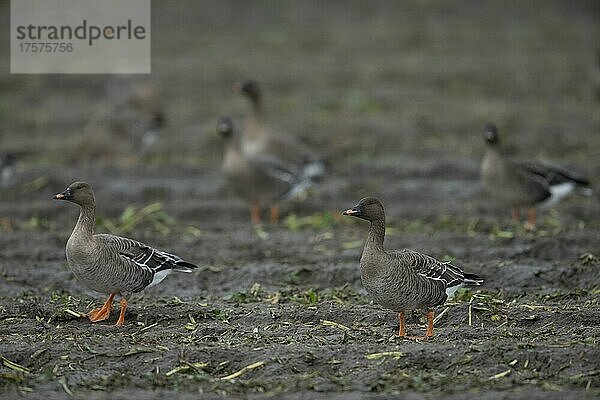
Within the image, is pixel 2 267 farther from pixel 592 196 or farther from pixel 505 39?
pixel 505 39

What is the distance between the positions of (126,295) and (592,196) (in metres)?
9.47

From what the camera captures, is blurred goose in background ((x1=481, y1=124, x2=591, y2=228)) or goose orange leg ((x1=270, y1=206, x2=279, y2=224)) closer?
blurred goose in background ((x1=481, y1=124, x2=591, y2=228))

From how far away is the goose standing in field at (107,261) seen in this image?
11.4 m

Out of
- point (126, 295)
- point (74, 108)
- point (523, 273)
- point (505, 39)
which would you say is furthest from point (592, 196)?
point (505, 39)

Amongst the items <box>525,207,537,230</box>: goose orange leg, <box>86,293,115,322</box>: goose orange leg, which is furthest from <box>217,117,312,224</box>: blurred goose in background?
<box>86,293,115,322</box>: goose orange leg

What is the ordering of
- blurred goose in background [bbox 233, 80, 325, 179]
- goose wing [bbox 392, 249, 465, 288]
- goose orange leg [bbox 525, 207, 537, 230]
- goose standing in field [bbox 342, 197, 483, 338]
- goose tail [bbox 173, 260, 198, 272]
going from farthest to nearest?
blurred goose in background [bbox 233, 80, 325, 179] → goose orange leg [bbox 525, 207, 537, 230] → goose tail [bbox 173, 260, 198, 272] → goose wing [bbox 392, 249, 465, 288] → goose standing in field [bbox 342, 197, 483, 338]

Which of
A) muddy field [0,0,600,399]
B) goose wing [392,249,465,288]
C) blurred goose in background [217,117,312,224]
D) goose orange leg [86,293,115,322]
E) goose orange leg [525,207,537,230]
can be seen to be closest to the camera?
muddy field [0,0,600,399]

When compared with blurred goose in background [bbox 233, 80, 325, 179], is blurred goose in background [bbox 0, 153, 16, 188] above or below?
below

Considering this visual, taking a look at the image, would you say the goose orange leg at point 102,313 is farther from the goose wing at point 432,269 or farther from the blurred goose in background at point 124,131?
the blurred goose in background at point 124,131

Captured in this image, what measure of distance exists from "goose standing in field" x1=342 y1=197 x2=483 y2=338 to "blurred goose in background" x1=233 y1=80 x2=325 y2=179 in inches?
299

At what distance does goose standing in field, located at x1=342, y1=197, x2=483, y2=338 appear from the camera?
10.7 meters

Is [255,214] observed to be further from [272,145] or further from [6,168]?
[6,168]

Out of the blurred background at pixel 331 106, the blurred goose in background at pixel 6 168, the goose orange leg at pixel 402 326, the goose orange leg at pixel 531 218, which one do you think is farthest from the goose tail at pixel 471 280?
the blurred goose in background at pixel 6 168

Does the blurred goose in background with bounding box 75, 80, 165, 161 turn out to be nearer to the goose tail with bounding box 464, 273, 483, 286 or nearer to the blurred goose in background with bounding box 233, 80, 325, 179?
the blurred goose in background with bounding box 233, 80, 325, 179
